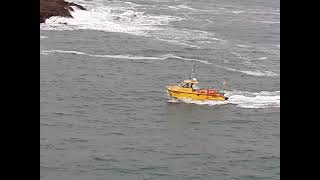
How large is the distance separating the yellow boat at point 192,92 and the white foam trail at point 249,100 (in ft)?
0.67

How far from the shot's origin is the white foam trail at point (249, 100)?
26.7 metres

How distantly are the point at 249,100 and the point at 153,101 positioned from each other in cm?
437

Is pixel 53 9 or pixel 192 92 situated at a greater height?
pixel 53 9

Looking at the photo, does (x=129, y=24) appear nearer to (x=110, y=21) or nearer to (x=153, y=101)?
(x=110, y=21)

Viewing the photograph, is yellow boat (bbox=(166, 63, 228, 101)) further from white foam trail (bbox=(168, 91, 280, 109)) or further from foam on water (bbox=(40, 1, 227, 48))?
foam on water (bbox=(40, 1, 227, 48))

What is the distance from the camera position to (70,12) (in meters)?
46.2

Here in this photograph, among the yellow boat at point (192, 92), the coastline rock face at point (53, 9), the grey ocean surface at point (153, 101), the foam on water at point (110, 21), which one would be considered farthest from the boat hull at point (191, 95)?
the coastline rock face at point (53, 9)

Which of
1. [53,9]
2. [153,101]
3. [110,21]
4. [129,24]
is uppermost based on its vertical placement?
[53,9]

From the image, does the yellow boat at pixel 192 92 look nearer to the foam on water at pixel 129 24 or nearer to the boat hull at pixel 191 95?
the boat hull at pixel 191 95

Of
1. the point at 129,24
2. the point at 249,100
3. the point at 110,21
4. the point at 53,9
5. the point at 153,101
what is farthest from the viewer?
the point at 53,9

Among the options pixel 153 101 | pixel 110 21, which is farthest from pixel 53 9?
pixel 153 101

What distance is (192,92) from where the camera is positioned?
92.1 ft
